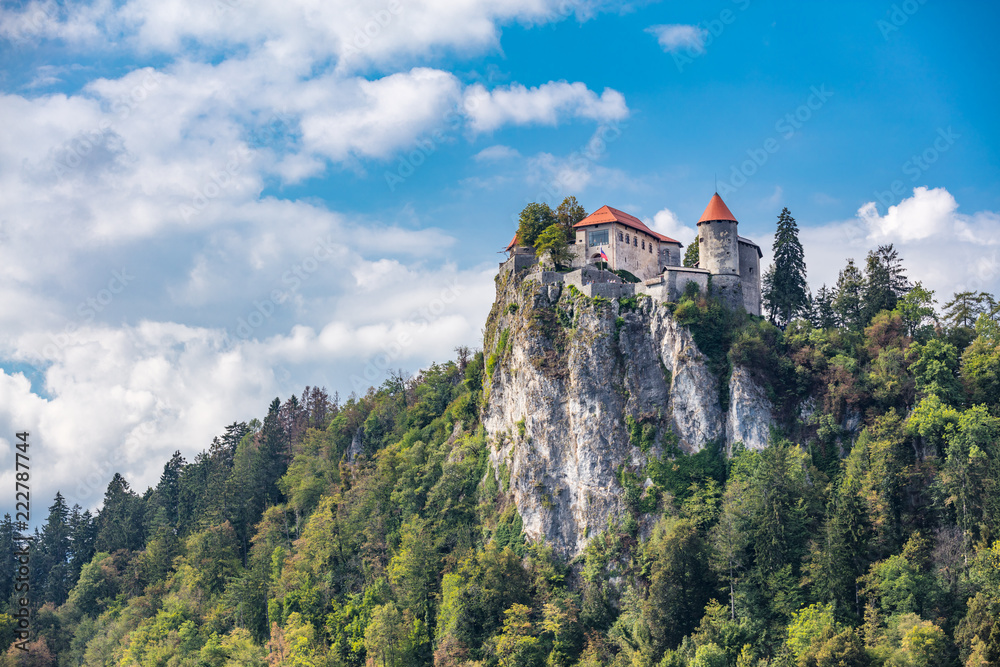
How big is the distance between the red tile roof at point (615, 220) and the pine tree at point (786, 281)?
924 cm

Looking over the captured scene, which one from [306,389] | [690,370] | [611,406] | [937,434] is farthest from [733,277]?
[306,389]

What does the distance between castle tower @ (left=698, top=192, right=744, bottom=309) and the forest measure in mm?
1916

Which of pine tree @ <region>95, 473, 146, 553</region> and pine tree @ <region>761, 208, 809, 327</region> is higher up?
pine tree @ <region>761, 208, 809, 327</region>

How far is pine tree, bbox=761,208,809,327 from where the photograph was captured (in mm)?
81625

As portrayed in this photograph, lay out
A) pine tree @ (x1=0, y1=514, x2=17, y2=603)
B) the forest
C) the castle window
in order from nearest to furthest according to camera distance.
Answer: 1. the forest
2. the castle window
3. pine tree @ (x1=0, y1=514, x2=17, y2=603)

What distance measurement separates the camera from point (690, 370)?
76375 mm

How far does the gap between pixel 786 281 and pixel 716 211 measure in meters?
8.16

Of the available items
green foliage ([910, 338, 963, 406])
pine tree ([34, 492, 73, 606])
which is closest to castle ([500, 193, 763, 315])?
green foliage ([910, 338, 963, 406])

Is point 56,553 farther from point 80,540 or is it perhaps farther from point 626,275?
point 626,275

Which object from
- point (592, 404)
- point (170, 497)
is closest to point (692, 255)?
point (592, 404)

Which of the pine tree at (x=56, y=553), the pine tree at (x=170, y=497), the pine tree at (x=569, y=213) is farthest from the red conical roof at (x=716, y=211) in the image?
the pine tree at (x=56, y=553)

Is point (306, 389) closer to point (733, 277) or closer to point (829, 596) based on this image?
point (733, 277)

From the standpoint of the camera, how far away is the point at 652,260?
8631cm

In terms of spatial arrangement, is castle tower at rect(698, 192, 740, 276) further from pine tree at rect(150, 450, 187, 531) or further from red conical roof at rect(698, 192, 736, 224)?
pine tree at rect(150, 450, 187, 531)
